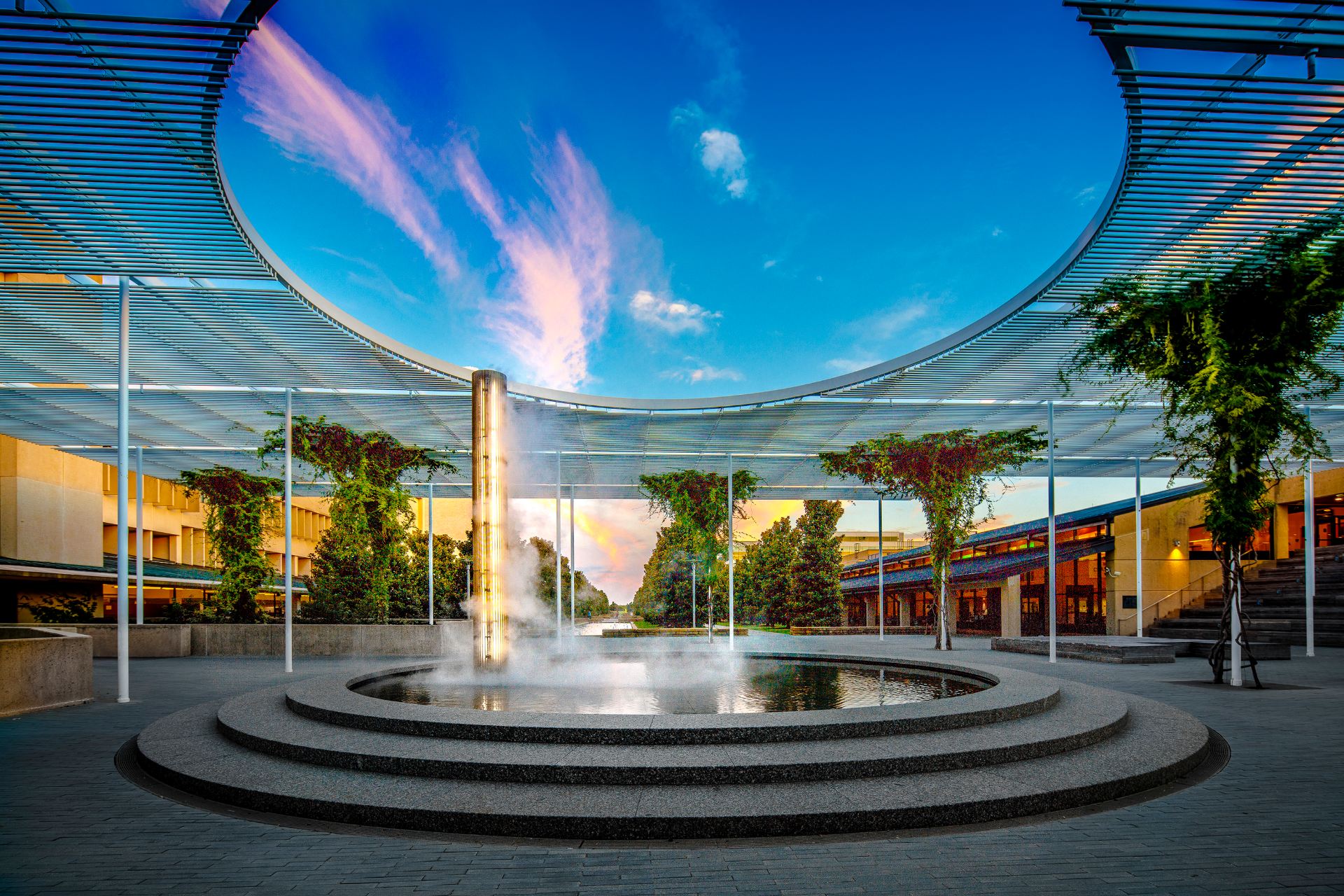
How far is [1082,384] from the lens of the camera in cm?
1797

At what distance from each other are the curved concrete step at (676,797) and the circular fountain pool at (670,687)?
2.43 metres

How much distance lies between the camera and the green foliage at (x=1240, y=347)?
11.1m

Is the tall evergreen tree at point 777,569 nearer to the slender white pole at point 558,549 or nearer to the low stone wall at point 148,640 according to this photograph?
the slender white pole at point 558,549

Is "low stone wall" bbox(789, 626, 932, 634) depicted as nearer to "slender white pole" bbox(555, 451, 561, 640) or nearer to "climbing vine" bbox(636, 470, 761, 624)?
"climbing vine" bbox(636, 470, 761, 624)

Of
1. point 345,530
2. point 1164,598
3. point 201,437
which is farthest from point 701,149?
point 1164,598

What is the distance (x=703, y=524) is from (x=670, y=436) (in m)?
4.63

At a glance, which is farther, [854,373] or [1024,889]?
[854,373]

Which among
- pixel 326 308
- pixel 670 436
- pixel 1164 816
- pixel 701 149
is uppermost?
Result: pixel 701 149

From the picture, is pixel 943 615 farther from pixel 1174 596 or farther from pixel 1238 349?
pixel 1174 596

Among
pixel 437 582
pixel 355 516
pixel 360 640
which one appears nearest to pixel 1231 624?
pixel 360 640

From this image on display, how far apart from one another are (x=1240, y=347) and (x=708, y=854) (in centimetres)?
1145

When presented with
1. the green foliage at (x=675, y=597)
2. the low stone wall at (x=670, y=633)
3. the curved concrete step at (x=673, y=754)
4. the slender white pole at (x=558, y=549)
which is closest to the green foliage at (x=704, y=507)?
the low stone wall at (x=670, y=633)

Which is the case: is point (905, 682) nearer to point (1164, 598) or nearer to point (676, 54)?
point (676, 54)

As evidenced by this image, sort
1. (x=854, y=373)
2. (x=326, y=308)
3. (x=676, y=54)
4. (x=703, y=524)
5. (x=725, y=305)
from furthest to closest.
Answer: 1. (x=725, y=305)
2. (x=703, y=524)
3. (x=854, y=373)
4. (x=676, y=54)
5. (x=326, y=308)
